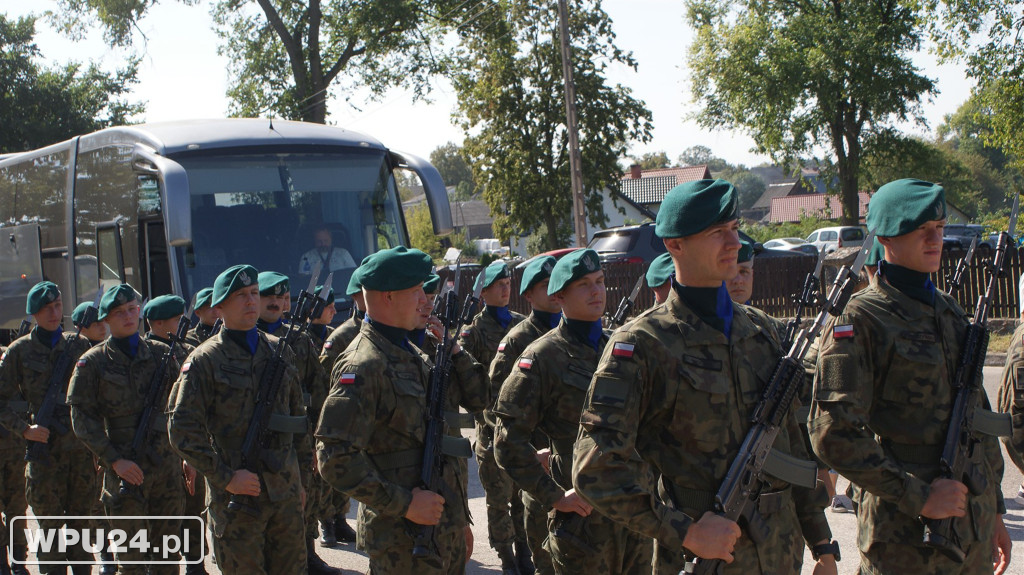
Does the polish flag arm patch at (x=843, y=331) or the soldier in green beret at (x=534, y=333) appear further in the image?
the soldier in green beret at (x=534, y=333)

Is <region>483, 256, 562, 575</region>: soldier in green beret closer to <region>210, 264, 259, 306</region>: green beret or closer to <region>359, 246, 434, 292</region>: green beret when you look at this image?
<region>359, 246, 434, 292</region>: green beret

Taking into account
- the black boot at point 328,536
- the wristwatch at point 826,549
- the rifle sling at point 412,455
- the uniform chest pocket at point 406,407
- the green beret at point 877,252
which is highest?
the green beret at point 877,252

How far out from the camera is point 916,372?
11.7ft

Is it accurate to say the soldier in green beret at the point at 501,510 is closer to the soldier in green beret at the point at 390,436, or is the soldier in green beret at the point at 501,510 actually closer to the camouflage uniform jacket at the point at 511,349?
the camouflage uniform jacket at the point at 511,349

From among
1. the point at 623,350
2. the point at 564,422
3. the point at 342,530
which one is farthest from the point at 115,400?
the point at 623,350

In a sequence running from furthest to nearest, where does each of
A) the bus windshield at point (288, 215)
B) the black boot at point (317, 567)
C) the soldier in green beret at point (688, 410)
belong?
the bus windshield at point (288, 215) → the black boot at point (317, 567) → the soldier in green beret at point (688, 410)

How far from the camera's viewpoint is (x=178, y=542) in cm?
641

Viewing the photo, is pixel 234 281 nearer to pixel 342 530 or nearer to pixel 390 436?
pixel 390 436

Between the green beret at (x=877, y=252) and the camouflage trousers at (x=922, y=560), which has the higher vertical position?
the green beret at (x=877, y=252)

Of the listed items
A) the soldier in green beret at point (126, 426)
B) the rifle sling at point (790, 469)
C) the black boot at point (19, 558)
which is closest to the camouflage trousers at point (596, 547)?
the rifle sling at point (790, 469)

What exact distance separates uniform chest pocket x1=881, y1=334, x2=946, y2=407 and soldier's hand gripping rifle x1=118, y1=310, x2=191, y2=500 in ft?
15.5

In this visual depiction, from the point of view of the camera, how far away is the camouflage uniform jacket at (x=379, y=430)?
400cm

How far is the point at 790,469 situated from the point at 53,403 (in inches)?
246

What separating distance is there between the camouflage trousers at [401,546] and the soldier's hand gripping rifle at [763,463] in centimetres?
159
